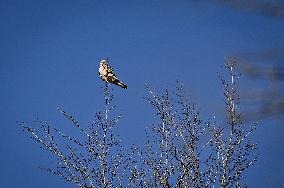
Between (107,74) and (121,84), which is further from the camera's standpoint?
(121,84)

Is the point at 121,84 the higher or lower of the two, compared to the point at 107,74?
higher

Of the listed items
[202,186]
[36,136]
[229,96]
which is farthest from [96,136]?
[229,96]

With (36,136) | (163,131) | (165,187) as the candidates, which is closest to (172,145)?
(163,131)

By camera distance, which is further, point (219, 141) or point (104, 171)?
point (219, 141)

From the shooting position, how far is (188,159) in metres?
6.80

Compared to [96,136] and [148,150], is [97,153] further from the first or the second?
[148,150]

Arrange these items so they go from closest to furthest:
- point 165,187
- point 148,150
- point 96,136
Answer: point 165,187 → point 96,136 → point 148,150

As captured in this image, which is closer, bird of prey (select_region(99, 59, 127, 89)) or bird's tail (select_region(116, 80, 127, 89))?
bird of prey (select_region(99, 59, 127, 89))

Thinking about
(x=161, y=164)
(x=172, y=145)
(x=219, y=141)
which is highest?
(x=219, y=141)

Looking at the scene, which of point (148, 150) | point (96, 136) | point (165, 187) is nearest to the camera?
point (165, 187)

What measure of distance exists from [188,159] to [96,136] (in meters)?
1.86

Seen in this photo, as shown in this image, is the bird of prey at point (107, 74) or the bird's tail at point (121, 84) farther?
the bird's tail at point (121, 84)

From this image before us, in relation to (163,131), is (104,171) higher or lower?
lower

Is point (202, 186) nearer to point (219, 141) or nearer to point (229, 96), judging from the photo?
point (219, 141)
